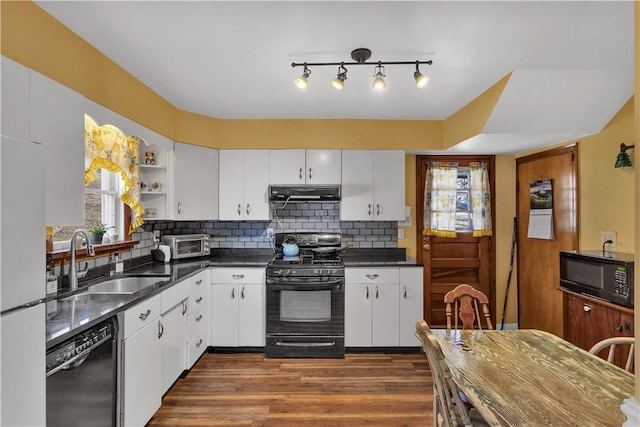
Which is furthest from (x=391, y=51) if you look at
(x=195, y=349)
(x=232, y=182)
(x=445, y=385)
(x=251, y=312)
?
(x=195, y=349)

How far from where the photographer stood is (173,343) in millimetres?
2537

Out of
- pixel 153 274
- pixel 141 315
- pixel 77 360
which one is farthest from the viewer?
pixel 153 274

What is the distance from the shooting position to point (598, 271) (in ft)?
7.37

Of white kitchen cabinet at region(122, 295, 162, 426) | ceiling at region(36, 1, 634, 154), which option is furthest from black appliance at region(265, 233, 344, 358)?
ceiling at region(36, 1, 634, 154)

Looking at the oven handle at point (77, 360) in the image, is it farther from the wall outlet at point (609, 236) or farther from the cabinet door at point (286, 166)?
the wall outlet at point (609, 236)

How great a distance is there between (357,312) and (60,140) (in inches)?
108

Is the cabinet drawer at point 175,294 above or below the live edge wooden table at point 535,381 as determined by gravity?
above

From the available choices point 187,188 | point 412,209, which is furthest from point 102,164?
point 412,209

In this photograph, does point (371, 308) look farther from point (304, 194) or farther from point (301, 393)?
point (304, 194)

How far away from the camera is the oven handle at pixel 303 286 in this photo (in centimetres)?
317

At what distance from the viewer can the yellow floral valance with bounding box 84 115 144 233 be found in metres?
2.18

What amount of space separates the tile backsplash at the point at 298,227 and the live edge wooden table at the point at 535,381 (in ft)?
6.50

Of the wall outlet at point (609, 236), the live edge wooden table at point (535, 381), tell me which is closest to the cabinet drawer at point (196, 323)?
the live edge wooden table at point (535, 381)

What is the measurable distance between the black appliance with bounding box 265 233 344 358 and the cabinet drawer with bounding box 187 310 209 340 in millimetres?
612
